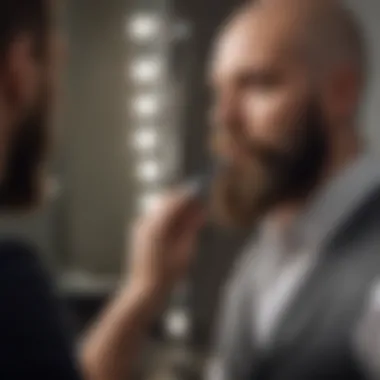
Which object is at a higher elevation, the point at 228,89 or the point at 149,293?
the point at 228,89

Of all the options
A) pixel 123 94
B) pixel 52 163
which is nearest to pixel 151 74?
pixel 123 94

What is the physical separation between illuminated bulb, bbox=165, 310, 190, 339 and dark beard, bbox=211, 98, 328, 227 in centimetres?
12

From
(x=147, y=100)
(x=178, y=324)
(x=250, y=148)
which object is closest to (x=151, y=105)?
(x=147, y=100)

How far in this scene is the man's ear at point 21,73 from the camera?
3.09ft

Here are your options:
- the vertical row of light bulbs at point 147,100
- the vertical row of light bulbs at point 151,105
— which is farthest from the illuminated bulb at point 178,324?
the vertical row of light bulbs at point 147,100

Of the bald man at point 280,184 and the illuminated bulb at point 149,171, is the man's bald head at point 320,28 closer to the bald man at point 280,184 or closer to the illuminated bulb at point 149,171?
the bald man at point 280,184

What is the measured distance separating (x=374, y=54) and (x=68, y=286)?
1.34 ft

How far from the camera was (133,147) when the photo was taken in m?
0.93

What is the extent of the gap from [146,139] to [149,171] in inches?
1.3

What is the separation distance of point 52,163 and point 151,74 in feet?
0.47

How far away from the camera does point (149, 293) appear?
93 centimetres

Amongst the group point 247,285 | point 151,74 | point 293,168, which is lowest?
point 247,285

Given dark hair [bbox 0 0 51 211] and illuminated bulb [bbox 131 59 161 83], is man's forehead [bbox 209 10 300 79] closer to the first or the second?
illuminated bulb [bbox 131 59 161 83]

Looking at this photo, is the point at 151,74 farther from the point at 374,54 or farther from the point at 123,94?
the point at 374,54
